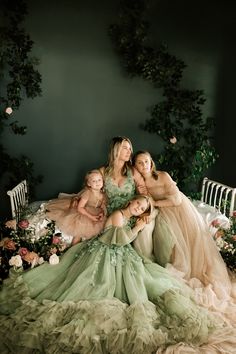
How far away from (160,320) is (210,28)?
3234 mm

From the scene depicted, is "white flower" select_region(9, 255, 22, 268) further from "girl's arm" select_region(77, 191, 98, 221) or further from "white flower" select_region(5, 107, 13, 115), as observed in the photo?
"white flower" select_region(5, 107, 13, 115)

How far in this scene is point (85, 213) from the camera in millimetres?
2729

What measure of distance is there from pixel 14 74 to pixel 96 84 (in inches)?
33.7

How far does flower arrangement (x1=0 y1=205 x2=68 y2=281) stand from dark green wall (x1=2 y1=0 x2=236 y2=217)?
142cm

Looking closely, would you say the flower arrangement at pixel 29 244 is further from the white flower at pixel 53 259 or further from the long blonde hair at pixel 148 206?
the long blonde hair at pixel 148 206

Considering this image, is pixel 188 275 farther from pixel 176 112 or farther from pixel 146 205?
pixel 176 112

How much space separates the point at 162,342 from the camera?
1.95 metres

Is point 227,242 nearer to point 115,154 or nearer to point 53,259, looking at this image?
point 115,154

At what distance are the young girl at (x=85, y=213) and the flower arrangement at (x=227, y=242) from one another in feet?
2.99

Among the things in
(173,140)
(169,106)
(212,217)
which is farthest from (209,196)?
(169,106)

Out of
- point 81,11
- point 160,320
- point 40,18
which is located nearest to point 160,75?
point 81,11

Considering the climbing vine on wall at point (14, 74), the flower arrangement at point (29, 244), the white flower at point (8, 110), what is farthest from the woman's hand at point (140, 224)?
the white flower at point (8, 110)

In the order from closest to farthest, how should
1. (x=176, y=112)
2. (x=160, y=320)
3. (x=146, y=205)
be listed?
(x=160, y=320), (x=146, y=205), (x=176, y=112)

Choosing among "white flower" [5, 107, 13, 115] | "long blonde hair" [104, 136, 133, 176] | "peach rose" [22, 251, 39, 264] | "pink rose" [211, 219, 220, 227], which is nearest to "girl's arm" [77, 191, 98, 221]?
"long blonde hair" [104, 136, 133, 176]
